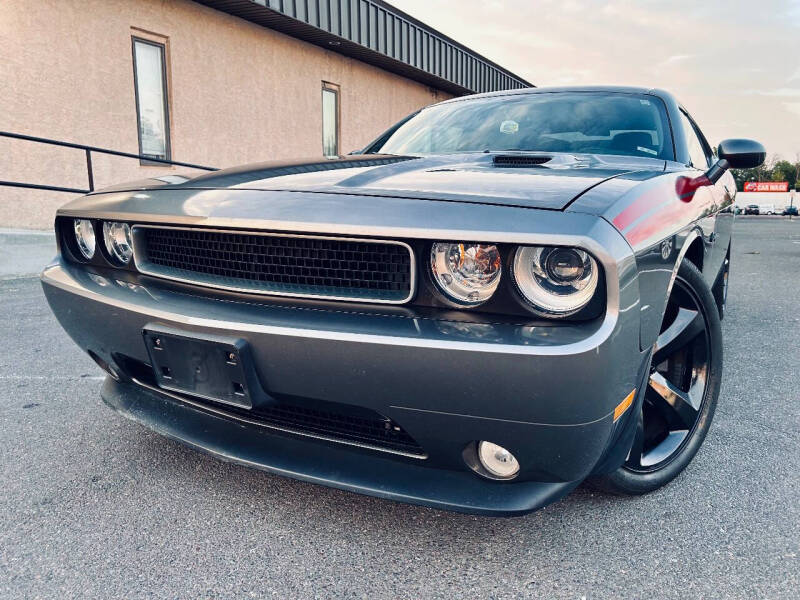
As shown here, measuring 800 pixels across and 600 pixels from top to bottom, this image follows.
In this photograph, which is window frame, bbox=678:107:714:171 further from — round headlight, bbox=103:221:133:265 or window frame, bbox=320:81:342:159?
window frame, bbox=320:81:342:159

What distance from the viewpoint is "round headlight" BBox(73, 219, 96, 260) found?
1.94 meters

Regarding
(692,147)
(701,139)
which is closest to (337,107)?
(701,139)

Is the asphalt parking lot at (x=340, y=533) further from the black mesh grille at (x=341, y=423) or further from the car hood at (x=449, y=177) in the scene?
the car hood at (x=449, y=177)

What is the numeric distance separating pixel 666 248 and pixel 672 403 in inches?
21.7

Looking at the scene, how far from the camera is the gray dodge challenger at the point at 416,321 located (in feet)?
3.82

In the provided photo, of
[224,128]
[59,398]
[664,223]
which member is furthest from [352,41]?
[664,223]

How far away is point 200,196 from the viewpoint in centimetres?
158

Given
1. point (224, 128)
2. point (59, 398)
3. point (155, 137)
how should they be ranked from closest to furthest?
point (59, 398), point (155, 137), point (224, 128)

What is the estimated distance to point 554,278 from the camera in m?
1.20

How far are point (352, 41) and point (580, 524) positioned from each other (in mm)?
10305

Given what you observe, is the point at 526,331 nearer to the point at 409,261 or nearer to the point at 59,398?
the point at 409,261

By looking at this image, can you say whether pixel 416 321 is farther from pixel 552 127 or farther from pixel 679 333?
pixel 552 127

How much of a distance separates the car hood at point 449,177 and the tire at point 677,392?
16.0 inches

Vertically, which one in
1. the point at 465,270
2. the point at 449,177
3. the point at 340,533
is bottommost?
the point at 340,533
